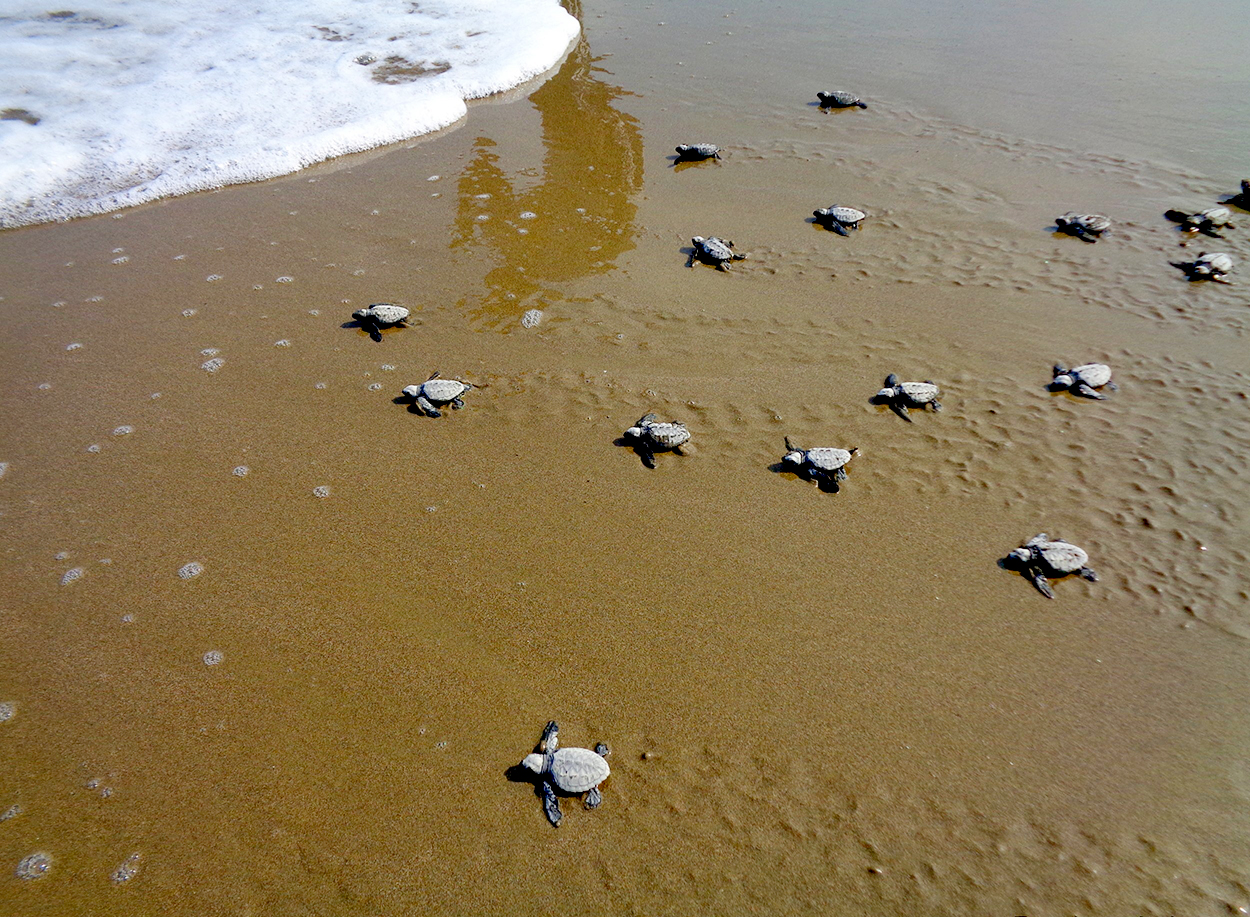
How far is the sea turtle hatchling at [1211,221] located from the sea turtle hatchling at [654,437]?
17.1ft

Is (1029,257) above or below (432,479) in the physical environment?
above

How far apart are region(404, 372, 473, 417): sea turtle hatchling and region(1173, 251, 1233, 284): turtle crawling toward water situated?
18.6 ft

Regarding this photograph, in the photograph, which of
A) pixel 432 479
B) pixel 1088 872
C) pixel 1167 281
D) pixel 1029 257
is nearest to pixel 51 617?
pixel 432 479

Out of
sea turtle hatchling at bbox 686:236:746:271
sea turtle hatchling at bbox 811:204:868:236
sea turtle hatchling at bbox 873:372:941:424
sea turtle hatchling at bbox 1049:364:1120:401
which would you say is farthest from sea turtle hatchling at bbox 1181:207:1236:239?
sea turtle hatchling at bbox 686:236:746:271

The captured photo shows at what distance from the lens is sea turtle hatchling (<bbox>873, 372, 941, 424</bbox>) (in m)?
4.08

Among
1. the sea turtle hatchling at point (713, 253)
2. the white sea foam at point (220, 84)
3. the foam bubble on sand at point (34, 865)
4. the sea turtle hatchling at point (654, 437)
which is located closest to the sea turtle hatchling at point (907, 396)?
the sea turtle hatchling at point (654, 437)

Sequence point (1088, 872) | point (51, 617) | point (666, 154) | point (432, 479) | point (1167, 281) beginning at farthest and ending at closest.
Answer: point (666, 154), point (1167, 281), point (432, 479), point (51, 617), point (1088, 872)

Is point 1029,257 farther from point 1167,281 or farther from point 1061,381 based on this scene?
point 1061,381

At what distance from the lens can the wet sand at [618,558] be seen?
235cm

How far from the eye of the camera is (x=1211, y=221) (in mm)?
5566

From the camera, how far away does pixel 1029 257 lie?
5.39 meters

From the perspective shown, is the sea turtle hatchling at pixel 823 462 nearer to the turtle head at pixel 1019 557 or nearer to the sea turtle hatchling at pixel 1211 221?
the turtle head at pixel 1019 557

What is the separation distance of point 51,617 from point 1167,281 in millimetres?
7532

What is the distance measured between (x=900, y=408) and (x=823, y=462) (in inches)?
34.5
